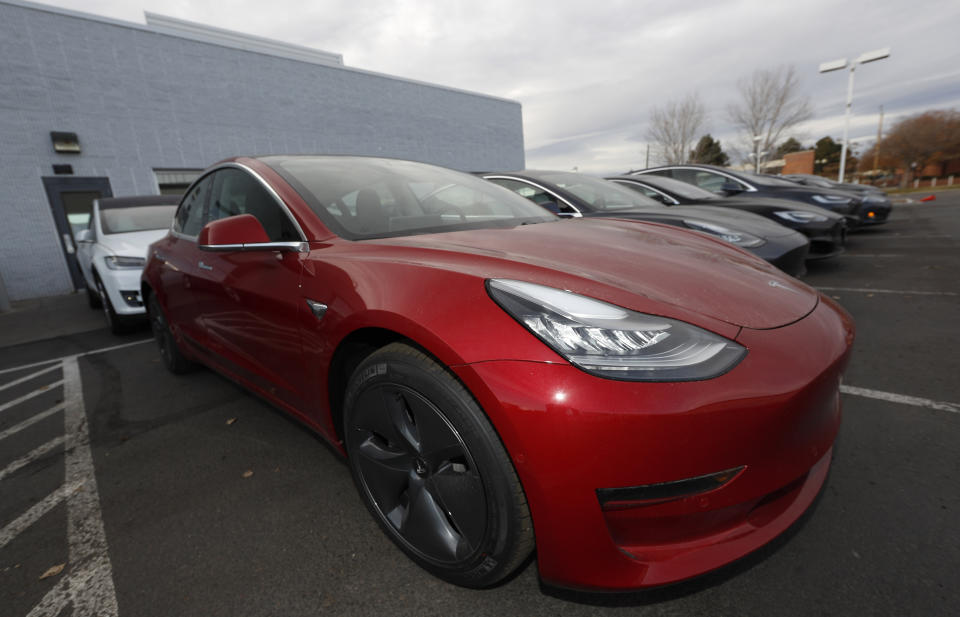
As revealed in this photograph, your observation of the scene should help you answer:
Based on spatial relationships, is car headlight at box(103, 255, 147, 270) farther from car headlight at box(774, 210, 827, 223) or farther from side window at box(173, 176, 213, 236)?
car headlight at box(774, 210, 827, 223)

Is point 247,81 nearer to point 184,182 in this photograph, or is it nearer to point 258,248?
point 184,182

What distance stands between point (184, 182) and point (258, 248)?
1207 cm

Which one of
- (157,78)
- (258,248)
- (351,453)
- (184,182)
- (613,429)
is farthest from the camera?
Result: (184,182)

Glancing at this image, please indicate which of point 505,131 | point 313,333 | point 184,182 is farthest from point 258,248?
point 505,131

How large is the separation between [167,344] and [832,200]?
30.0 feet

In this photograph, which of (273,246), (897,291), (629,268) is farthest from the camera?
(897,291)

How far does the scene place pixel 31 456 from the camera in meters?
2.42

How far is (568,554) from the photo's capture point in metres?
1.12

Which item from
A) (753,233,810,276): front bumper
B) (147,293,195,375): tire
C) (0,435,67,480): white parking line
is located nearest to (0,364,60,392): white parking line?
(147,293,195,375): tire

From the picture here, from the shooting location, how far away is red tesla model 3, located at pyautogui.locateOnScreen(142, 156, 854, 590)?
3.44 feet

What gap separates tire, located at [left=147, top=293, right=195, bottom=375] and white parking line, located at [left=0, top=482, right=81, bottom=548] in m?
1.28

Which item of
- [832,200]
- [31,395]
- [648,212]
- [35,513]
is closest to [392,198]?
[35,513]

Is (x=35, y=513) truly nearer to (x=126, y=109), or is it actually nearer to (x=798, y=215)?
(x=798, y=215)

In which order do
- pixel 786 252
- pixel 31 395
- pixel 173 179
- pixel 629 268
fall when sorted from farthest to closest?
pixel 173 179, pixel 786 252, pixel 31 395, pixel 629 268
